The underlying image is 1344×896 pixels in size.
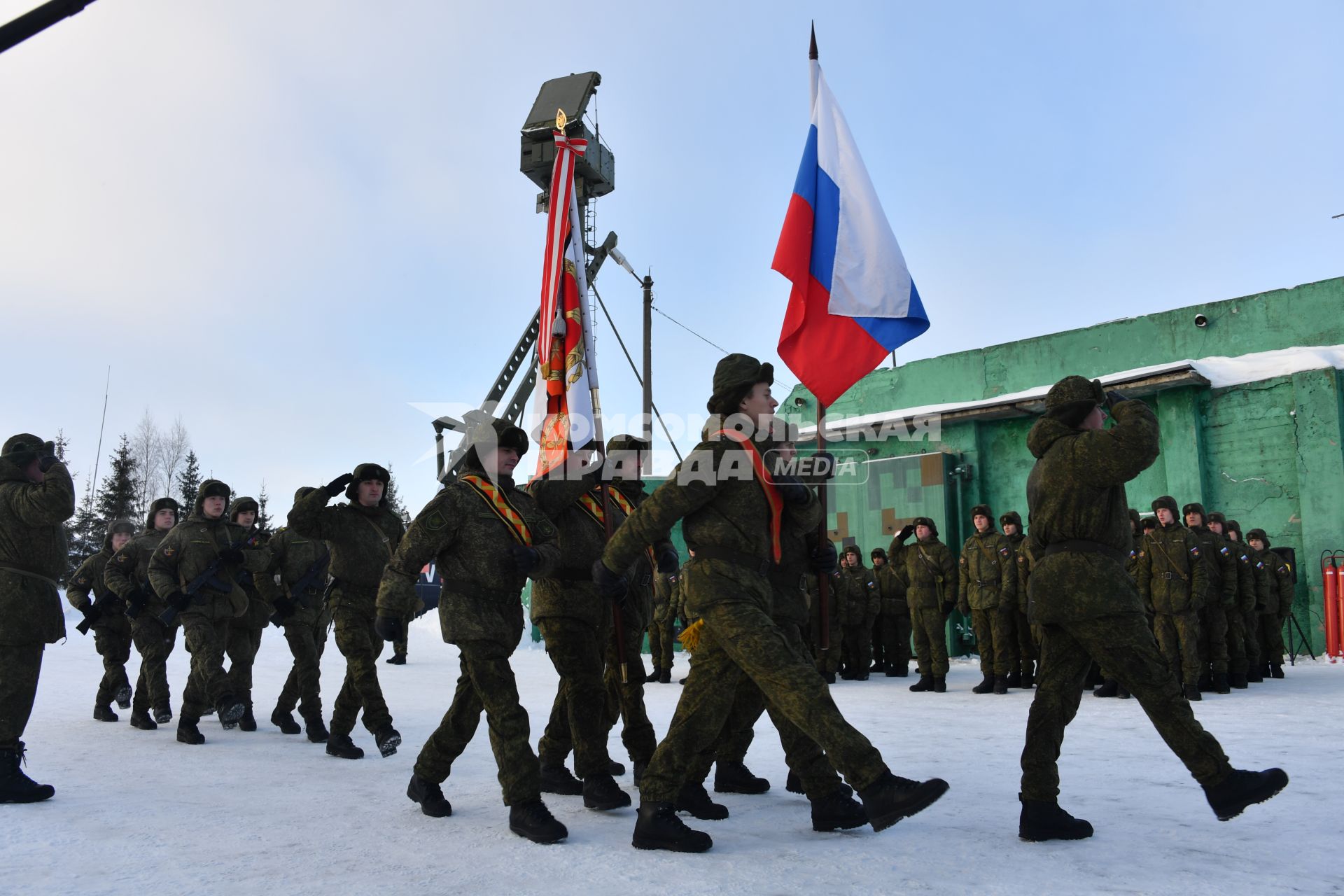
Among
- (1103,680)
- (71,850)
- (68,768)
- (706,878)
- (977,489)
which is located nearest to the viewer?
(706,878)

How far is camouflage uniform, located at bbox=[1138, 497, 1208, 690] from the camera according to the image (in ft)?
30.6

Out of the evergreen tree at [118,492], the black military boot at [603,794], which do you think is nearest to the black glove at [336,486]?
the black military boot at [603,794]

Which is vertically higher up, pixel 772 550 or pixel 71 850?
pixel 772 550

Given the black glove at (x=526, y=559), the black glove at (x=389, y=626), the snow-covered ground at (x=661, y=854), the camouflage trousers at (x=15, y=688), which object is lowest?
the snow-covered ground at (x=661, y=854)

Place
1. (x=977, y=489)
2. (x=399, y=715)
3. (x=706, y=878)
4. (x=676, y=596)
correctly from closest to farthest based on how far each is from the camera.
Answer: (x=706, y=878) → (x=399, y=715) → (x=676, y=596) → (x=977, y=489)

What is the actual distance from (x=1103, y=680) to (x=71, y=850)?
9.44 meters

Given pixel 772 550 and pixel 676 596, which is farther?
pixel 676 596

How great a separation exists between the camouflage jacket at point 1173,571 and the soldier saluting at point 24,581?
9036 mm

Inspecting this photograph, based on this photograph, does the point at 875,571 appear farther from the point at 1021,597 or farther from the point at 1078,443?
the point at 1078,443

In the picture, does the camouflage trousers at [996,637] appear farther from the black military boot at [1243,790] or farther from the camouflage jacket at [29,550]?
the camouflage jacket at [29,550]

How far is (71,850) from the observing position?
13.3ft

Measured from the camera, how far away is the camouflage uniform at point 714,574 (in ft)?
13.5

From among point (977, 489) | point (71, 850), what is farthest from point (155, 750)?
point (977, 489)

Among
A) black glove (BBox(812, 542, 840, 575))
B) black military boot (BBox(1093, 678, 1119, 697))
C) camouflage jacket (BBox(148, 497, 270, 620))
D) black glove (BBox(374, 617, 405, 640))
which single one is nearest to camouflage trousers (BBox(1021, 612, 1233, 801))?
black glove (BBox(812, 542, 840, 575))
